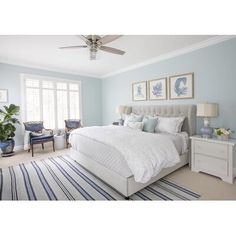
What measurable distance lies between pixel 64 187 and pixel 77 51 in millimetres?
3030

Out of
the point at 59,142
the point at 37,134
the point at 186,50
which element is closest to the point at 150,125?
the point at 186,50

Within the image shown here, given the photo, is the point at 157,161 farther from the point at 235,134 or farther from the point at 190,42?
the point at 190,42

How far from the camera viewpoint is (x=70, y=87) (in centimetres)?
567

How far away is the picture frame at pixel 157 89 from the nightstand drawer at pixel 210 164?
1840mm

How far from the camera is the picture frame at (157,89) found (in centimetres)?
409

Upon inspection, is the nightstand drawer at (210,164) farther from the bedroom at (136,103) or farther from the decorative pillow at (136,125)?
the decorative pillow at (136,125)

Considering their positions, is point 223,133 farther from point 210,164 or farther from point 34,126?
point 34,126

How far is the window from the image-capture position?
4754 mm

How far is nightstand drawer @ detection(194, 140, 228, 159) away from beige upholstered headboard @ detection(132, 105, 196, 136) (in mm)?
510

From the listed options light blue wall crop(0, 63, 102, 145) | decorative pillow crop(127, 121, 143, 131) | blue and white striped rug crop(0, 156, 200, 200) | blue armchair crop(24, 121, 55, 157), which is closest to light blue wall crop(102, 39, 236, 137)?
decorative pillow crop(127, 121, 143, 131)

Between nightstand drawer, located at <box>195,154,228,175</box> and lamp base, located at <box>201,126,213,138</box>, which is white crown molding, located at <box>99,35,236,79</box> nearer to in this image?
lamp base, located at <box>201,126,213,138</box>

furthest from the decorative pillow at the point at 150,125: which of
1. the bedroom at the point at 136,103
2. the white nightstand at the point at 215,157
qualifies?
the white nightstand at the point at 215,157
